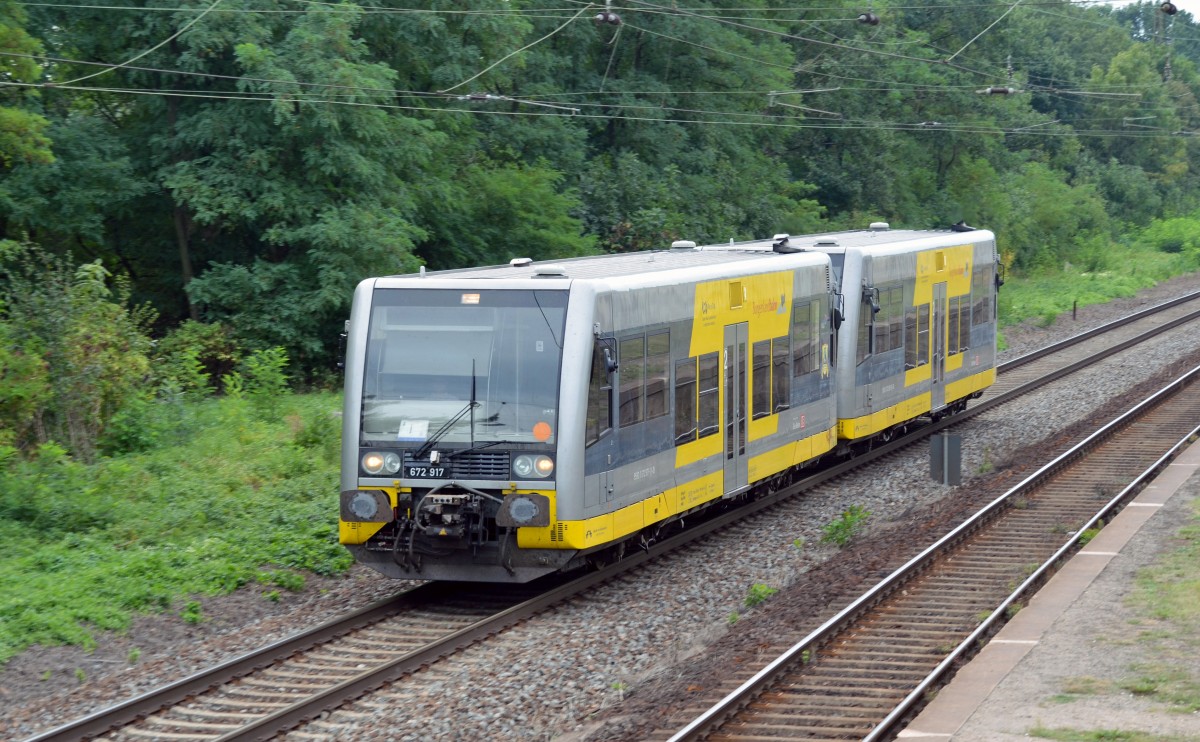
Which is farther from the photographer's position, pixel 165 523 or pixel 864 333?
pixel 864 333

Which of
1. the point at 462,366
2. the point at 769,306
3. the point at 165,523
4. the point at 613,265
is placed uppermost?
the point at 613,265

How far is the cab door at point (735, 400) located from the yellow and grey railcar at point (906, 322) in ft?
12.6

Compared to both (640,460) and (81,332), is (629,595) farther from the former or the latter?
(81,332)

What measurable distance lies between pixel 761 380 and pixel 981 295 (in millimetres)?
11018

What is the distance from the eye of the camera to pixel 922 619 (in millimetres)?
12961

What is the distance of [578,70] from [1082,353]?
1641 cm

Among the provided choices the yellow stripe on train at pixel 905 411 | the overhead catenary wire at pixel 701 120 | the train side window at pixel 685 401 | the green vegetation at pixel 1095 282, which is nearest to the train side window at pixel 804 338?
the yellow stripe on train at pixel 905 411

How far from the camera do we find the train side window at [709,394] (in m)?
15.7

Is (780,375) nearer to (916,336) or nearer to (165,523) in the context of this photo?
(916,336)

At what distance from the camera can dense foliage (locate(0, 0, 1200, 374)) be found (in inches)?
1081

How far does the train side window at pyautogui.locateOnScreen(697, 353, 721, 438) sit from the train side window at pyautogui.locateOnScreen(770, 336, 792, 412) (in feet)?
5.91

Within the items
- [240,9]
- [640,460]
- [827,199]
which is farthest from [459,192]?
[827,199]

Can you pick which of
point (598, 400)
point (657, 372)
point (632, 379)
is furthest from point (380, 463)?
point (657, 372)

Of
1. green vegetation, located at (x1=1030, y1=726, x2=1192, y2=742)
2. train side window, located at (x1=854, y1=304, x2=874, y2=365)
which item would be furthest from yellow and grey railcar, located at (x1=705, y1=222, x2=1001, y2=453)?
green vegetation, located at (x1=1030, y1=726, x2=1192, y2=742)
